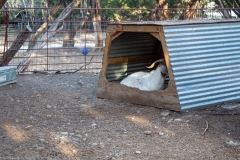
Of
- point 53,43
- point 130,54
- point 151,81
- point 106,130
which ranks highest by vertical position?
point 130,54

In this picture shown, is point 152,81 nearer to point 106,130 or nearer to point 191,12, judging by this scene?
point 106,130

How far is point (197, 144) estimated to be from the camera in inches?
216

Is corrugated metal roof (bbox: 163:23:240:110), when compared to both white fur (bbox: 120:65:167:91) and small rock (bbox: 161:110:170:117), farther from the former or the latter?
white fur (bbox: 120:65:167:91)

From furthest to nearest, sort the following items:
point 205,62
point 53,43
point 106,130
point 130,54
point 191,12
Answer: point 53,43, point 191,12, point 130,54, point 205,62, point 106,130

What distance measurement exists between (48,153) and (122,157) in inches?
33.1

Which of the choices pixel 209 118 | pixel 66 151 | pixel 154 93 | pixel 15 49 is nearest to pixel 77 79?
pixel 15 49

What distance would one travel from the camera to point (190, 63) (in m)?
7.17

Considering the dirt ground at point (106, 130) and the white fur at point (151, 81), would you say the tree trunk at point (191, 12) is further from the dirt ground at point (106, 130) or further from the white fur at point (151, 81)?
the dirt ground at point (106, 130)

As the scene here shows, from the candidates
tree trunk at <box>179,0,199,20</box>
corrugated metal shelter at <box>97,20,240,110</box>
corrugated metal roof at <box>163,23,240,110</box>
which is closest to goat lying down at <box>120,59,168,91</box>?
corrugated metal shelter at <box>97,20,240,110</box>

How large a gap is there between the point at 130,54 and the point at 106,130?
3.05m

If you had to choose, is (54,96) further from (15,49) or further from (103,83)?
(15,49)

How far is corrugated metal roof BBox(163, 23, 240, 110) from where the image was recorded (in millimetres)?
7000

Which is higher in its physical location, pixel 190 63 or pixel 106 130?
pixel 190 63

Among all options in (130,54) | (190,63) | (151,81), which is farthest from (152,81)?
(130,54)
